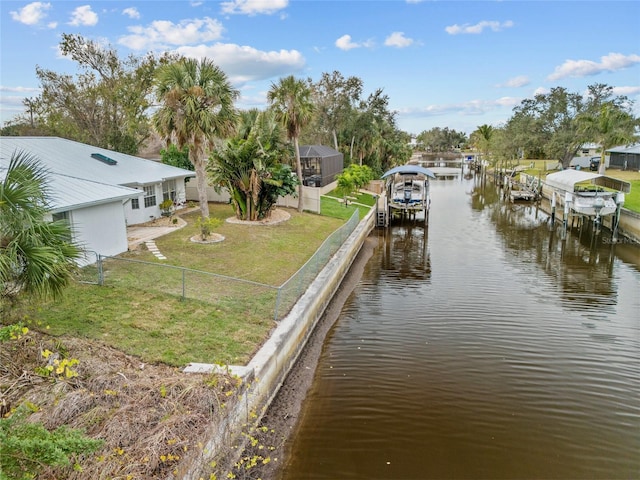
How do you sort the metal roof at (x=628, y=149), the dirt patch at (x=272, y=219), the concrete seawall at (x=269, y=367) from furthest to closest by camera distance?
1. the metal roof at (x=628, y=149)
2. the dirt patch at (x=272, y=219)
3. the concrete seawall at (x=269, y=367)

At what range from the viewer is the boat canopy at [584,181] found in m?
26.5

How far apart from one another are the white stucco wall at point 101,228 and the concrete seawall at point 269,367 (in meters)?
7.25

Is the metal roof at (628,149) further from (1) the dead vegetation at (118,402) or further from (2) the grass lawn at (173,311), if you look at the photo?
(1) the dead vegetation at (118,402)

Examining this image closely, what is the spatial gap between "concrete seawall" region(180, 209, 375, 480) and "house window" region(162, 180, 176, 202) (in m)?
13.0

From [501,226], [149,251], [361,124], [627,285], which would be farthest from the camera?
[361,124]

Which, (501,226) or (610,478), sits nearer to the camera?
(610,478)

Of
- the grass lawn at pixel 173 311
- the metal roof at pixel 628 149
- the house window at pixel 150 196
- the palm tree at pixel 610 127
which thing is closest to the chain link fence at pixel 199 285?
the grass lawn at pixel 173 311

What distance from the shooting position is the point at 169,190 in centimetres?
2583

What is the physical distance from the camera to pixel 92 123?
37.5 metres

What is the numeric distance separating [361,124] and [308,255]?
36.0m

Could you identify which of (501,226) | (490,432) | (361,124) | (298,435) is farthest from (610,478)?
(361,124)

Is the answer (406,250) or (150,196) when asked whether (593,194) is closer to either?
(406,250)

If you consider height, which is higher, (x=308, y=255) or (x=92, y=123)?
(x=92, y=123)

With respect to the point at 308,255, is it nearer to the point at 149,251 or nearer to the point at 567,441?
the point at 149,251
